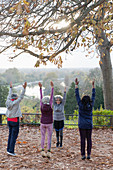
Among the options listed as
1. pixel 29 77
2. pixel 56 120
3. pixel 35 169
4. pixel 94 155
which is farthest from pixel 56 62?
pixel 29 77

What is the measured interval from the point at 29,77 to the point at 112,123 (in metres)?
90.7

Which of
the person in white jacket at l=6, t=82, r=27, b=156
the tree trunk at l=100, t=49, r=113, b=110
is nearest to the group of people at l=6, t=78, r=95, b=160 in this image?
the person in white jacket at l=6, t=82, r=27, b=156

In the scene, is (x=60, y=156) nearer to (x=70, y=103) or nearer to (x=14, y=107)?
(x=14, y=107)

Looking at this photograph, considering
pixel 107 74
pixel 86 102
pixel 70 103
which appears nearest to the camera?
pixel 86 102

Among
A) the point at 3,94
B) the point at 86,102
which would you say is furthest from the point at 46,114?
the point at 3,94

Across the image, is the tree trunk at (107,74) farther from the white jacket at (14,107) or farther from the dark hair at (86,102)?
the white jacket at (14,107)

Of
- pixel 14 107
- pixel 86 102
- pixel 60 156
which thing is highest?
pixel 86 102

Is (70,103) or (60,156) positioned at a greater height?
(70,103)

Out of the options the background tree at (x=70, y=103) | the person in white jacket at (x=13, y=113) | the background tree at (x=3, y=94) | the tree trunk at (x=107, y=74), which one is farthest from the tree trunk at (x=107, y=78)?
the background tree at (x=3, y=94)

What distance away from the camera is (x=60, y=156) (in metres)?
6.37

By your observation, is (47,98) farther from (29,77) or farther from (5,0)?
(29,77)

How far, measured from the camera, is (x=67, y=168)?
5402mm

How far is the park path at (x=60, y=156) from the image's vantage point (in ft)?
18.1

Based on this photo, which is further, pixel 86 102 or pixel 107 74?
pixel 107 74
